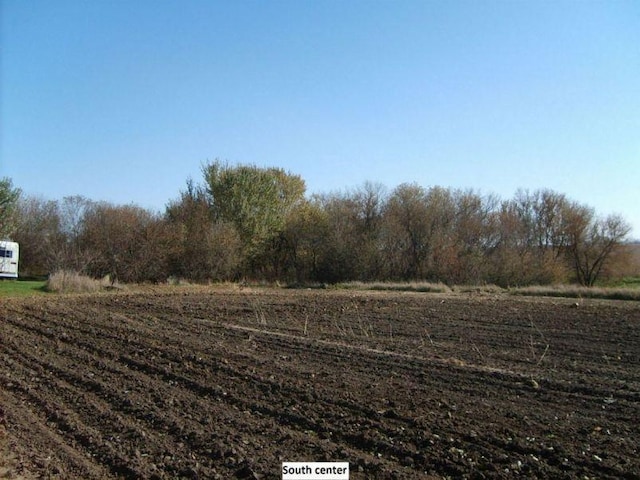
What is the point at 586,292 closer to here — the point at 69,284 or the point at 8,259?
the point at 69,284

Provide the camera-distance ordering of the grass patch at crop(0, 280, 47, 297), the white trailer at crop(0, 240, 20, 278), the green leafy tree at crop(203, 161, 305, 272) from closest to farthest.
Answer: the grass patch at crop(0, 280, 47, 297)
the white trailer at crop(0, 240, 20, 278)
the green leafy tree at crop(203, 161, 305, 272)

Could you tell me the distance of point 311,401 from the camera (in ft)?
22.1

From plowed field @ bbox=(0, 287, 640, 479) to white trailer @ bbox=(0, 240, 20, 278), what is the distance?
23462 millimetres

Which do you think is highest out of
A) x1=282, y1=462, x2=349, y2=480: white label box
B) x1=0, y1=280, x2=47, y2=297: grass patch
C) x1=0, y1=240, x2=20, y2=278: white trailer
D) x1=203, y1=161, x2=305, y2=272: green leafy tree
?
x1=203, y1=161, x2=305, y2=272: green leafy tree

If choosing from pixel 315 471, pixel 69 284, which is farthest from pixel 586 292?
pixel 315 471

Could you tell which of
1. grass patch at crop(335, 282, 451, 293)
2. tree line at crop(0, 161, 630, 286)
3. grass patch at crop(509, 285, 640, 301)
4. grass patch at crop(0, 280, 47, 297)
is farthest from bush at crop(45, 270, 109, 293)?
grass patch at crop(509, 285, 640, 301)

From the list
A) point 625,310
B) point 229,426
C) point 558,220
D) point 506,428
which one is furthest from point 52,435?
point 558,220

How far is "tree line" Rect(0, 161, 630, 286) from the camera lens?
3775cm

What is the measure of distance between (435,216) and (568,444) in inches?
1542

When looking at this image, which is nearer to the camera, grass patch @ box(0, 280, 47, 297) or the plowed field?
the plowed field

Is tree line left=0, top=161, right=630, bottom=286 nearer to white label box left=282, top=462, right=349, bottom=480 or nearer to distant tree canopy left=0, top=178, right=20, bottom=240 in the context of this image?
distant tree canopy left=0, top=178, right=20, bottom=240

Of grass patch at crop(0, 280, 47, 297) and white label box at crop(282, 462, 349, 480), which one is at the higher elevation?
grass patch at crop(0, 280, 47, 297)

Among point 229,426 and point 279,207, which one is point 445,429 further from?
point 279,207

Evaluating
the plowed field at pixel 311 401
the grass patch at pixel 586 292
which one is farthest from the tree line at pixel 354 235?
the plowed field at pixel 311 401
